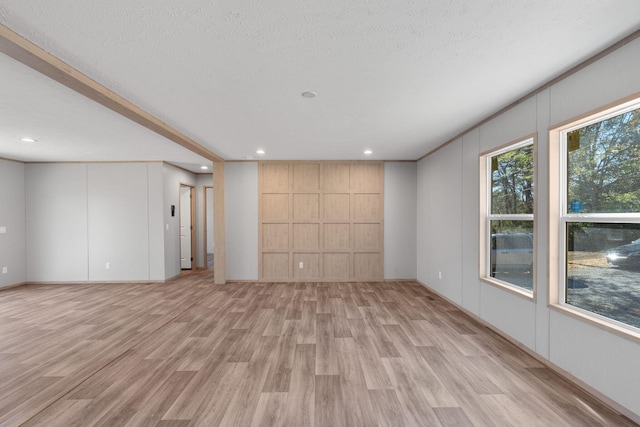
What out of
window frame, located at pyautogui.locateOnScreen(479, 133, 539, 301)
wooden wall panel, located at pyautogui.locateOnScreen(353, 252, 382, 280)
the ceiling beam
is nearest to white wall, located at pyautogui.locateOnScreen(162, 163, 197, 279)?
the ceiling beam

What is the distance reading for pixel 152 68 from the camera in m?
2.11

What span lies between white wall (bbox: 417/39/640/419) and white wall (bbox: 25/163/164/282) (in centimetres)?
562

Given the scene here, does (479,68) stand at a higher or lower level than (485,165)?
higher

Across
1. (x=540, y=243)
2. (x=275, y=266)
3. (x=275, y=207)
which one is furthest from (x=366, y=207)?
(x=540, y=243)

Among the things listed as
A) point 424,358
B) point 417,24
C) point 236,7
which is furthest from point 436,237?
point 236,7

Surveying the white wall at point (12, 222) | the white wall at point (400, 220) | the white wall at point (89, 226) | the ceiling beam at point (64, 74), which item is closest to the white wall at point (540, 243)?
the white wall at point (400, 220)

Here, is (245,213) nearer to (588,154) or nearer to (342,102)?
(342,102)

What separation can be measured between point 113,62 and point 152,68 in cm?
26

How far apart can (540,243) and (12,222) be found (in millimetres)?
8746

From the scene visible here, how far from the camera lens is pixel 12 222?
539 cm

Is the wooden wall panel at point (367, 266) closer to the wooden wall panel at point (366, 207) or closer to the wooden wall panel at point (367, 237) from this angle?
the wooden wall panel at point (367, 237)

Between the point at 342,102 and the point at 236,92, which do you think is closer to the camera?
the point at 236,92

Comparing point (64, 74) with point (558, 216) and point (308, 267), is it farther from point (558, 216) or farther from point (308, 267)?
point (308, 267)

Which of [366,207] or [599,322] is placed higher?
[366,207]
